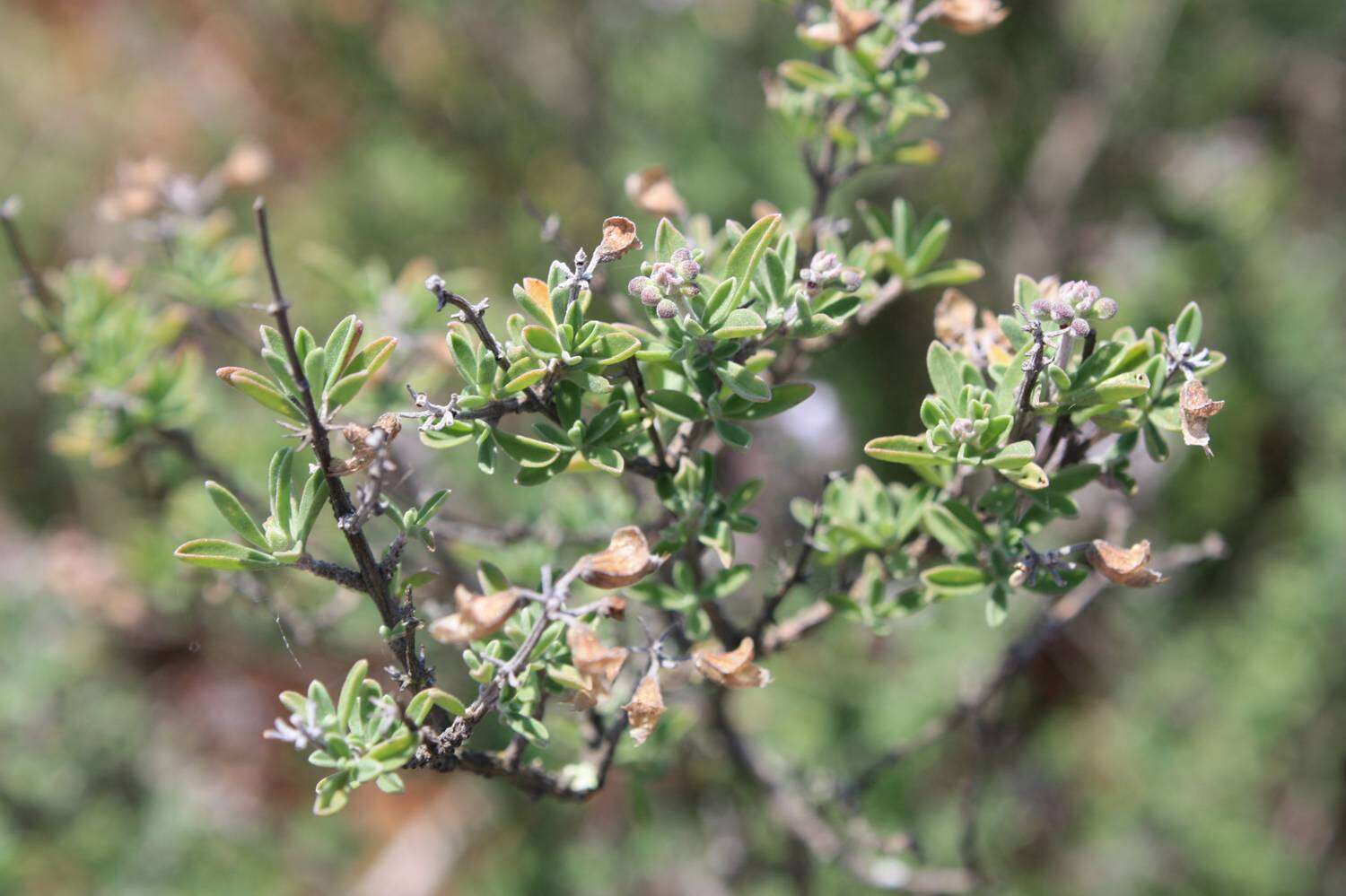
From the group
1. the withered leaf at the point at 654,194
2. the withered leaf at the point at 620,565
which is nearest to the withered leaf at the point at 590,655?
the withered leaf at the point at 620,565

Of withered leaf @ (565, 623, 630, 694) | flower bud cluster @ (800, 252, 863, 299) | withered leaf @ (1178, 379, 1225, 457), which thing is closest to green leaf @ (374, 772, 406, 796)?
withered leaf @ (565, 623, 630, 694)

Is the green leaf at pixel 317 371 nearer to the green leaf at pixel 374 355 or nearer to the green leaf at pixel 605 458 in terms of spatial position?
the green leaf at pixel 374 355

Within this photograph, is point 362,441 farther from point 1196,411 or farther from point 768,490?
point 768,490

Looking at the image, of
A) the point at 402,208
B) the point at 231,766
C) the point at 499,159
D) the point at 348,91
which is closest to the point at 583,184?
the point at 499,159

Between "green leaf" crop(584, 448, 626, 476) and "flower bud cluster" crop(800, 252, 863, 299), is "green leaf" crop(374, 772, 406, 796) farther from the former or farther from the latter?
"flower bud cluster" crop(800, 252, 863, 299)

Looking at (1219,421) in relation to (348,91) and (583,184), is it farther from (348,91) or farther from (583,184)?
(348,91)

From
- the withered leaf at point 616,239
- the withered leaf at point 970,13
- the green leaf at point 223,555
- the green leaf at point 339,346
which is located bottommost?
the green leaf at point 223,555
